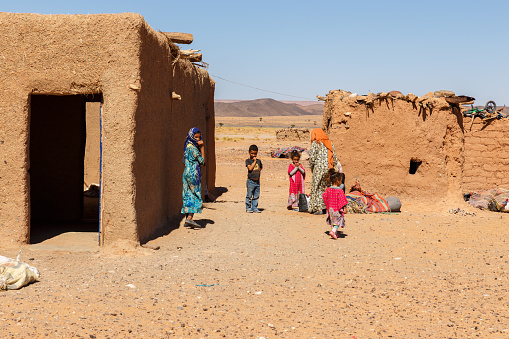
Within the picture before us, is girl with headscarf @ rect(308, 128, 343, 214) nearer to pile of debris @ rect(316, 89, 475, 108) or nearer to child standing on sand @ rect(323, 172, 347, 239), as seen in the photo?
pile of debris @ rect(316, 89, 475, 108)

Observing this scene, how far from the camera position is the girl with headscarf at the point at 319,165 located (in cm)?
953

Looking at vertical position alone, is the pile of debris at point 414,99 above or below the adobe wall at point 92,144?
above

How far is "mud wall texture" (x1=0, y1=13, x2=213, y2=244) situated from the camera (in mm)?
6285

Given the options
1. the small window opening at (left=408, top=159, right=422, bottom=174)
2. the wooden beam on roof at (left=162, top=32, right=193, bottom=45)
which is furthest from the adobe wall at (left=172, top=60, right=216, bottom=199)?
the small window opening at (left=408, top=159, right=422, bottom=174)

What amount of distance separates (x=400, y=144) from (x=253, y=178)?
129 inches

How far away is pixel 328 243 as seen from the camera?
7293mm

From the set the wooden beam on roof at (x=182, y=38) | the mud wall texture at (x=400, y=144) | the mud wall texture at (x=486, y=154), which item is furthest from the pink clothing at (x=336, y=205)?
the mud wall texture at (x=486, y=154)

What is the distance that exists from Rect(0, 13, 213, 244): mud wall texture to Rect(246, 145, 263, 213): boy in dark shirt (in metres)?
3.12

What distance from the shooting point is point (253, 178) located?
369 inches

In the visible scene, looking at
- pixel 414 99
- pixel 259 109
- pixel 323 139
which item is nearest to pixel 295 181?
pixel 323 139

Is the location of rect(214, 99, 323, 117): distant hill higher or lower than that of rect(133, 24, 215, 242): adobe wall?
Result: higher

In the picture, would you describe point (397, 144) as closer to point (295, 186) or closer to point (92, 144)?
point (295, 186)

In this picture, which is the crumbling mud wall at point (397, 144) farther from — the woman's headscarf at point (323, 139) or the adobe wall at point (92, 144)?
the adobe wall at point (92, 144)

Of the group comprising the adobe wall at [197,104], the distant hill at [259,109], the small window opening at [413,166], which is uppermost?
the distant hill at [259,109]
